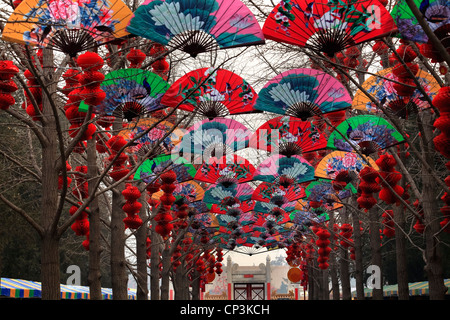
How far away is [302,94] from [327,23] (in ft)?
7.31

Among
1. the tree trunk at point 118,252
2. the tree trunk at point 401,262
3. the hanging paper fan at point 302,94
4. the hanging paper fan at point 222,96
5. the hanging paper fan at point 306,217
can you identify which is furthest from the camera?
the hanging paper fan at point 306,217

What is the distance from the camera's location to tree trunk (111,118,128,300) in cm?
1075

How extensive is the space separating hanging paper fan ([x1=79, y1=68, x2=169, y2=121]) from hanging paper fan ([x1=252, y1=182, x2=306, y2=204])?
327 inches

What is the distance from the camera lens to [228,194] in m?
16.6

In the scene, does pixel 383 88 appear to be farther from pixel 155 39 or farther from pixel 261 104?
pixel 155 39

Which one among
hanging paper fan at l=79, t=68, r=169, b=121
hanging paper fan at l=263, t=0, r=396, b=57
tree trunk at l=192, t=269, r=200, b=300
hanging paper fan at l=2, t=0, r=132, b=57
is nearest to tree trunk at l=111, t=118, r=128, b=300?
hanging paper fan at l=79, t=68, r=169, b=121

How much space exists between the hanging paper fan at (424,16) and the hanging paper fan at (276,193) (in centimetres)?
1013

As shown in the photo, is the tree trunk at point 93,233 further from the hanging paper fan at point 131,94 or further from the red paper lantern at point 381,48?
the red paper lantern at point 381,48

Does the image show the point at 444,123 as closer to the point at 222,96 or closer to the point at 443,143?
the point at 443,143

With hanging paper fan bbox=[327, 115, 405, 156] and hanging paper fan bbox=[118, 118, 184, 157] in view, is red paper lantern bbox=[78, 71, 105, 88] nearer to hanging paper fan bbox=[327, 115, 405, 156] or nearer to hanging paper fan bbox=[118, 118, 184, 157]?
hanging paper fan bbox=[118, 118, 184, 157]

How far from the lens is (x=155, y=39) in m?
6.66

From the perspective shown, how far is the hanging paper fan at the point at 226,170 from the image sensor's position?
537 inches

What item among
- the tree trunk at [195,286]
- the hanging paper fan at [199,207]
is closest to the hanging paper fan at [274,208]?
the hanging paper fan at [199,207]
